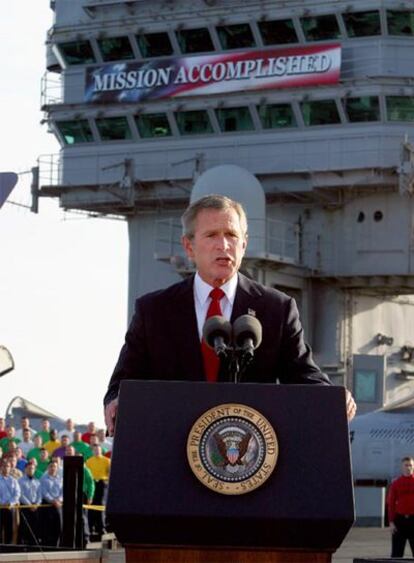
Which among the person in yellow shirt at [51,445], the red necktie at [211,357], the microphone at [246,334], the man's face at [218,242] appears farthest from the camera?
the person in yellow shirt at [51,445]

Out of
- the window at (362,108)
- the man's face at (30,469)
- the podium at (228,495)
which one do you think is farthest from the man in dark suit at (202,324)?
the window at (362,108)

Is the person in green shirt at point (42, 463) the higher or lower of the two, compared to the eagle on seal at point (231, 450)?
lower

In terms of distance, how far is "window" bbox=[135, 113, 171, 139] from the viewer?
167 ft

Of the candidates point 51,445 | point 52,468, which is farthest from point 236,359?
point 51,445

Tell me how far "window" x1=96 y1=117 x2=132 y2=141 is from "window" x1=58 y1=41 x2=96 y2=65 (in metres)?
1.86

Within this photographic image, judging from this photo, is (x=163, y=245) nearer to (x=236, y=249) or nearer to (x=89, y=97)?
(x=89, y=97)

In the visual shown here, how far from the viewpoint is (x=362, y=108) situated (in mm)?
47625

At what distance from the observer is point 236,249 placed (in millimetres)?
6066

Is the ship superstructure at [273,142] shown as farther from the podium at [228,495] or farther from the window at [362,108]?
the podium at [228,495]

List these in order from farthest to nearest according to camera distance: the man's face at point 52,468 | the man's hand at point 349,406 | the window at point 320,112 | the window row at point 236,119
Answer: the window at point 320,112 < the window row at point 236,119 < the man's face at point 52,468 < the man's hand at point 349,406

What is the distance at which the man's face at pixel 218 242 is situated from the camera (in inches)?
237

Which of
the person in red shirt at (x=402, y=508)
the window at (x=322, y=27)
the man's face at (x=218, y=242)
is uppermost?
the window at (x=322, y=27)

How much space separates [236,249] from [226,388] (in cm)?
82

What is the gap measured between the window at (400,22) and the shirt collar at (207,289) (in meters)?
42.1
